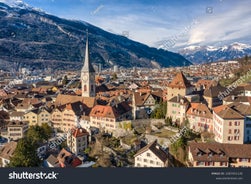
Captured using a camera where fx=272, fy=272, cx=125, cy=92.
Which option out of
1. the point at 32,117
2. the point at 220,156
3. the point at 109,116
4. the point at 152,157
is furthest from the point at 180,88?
the point at 32,117

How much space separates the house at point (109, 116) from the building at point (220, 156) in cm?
2154

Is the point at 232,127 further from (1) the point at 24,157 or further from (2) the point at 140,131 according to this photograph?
(1) the point at 24,157

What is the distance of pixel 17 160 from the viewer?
126 feet

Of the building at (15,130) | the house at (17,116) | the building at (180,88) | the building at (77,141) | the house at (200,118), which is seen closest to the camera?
the house at (200,118)

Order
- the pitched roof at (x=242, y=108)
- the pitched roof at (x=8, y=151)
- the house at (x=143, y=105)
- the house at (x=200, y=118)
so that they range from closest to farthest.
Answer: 1. the pitched roof at (x=242, y=108)
2. the pitched roof at (x=8, y=151)
3. the house at (x=200, y=118)
4. the house at (x=143, y=105)

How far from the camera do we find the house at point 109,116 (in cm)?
5509

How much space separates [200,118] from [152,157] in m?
14.0

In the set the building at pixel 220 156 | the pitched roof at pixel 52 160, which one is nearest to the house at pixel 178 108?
the building at pixel 220 156

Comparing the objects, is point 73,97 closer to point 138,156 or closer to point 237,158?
point 138,156

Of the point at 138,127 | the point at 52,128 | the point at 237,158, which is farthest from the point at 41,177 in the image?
the point at 52,128

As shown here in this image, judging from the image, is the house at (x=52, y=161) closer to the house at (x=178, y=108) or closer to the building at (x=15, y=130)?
the building at (x=15, y=130)

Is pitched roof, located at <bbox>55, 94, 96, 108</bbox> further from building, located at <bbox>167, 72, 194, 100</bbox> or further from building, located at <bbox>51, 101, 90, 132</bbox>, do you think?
building, located at <bbox>167, 72, 194, 100</bbox>

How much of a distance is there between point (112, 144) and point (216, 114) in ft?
62.9

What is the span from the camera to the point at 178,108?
5153cm
